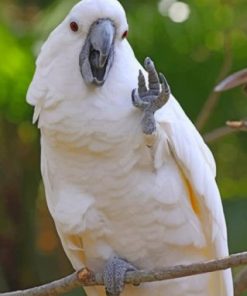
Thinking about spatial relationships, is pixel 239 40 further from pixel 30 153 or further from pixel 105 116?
pixel 105 116

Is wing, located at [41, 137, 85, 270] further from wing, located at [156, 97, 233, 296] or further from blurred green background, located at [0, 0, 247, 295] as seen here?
blurred green background, located at [0, 0, 247, 295]

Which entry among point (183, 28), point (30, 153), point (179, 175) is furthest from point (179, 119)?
point (30, 153)

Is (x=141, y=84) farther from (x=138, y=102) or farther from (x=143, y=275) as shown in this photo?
(x=143, y=275)

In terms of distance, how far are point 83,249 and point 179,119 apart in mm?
368

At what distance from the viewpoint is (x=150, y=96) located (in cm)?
182

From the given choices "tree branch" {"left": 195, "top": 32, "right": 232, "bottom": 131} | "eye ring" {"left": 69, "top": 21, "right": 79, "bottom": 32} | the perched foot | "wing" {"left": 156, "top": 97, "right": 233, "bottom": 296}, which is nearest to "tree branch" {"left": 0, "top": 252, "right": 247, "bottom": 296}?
the perched foot

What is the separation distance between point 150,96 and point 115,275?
1.34 ft

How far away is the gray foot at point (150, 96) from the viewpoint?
5.79 ft

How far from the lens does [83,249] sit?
6.73 ft

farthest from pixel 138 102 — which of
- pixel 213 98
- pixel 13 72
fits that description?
pixel 13 72

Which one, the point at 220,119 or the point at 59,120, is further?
the point at 220,119

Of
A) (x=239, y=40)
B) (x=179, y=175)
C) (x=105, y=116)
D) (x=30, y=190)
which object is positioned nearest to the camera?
(x=105, y=116)

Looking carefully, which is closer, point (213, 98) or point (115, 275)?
point (115, 275)

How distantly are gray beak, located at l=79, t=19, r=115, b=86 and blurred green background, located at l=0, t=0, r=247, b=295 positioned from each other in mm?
852
